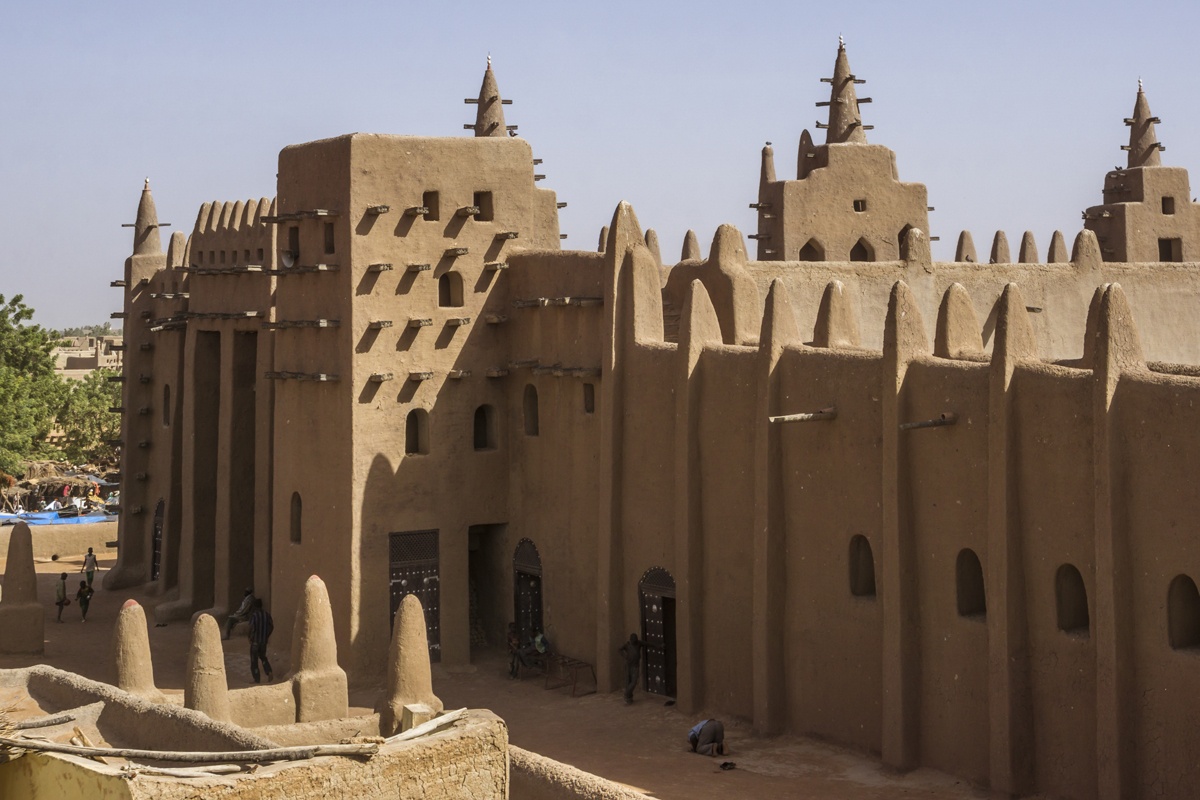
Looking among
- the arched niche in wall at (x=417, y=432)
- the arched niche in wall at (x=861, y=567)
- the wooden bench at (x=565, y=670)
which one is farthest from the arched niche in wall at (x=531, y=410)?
the arched niche in wall at (x=861, y=567)

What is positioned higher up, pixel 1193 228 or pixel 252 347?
pixel 1193 228

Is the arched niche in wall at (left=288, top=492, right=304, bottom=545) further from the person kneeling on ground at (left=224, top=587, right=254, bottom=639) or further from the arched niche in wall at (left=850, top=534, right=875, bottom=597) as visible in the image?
the arched niche in wall at (left=850, top=534, right=875, bottom=597)

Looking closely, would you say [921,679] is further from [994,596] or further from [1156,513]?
[1156,513]

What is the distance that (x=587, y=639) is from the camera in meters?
25.1

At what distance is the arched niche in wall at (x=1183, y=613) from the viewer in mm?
16031

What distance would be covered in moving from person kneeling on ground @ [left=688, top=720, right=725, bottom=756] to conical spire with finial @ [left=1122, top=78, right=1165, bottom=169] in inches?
841

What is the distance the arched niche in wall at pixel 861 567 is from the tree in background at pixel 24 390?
32.3 m

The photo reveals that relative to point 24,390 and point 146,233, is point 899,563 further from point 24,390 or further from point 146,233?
point 24,390

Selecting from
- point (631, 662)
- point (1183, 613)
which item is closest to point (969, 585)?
point (1183, 613)

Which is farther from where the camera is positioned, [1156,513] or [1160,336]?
[1160,336]

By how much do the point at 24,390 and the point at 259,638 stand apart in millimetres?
25183

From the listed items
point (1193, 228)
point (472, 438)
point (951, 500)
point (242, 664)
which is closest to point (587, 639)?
point (472, 438)

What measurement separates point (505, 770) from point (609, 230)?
1306 centimetres

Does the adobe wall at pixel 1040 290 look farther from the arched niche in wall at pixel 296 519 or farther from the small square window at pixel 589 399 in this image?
the arched niche in wall at pixel 296 519
